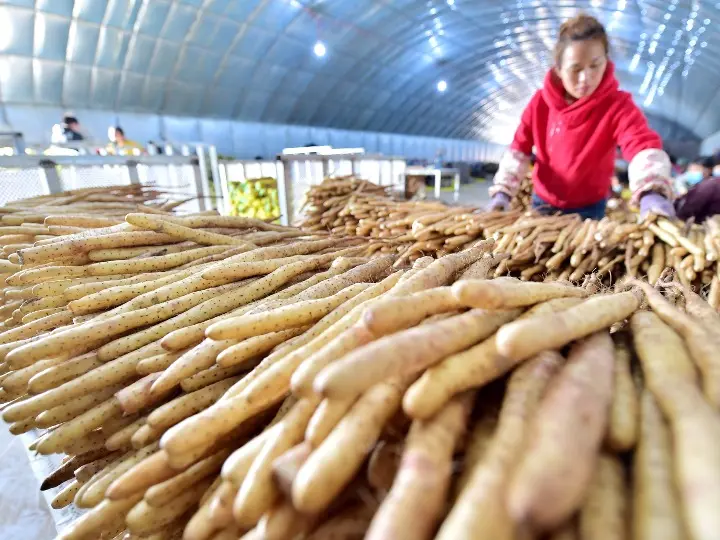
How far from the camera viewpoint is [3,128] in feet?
29.0

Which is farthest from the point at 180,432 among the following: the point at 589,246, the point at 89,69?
the point at 89,69

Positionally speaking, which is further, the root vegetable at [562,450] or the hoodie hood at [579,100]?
the hoodie hood at [579,100]

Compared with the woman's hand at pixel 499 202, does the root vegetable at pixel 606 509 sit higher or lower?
higher

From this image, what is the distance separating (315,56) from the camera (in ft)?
45.9

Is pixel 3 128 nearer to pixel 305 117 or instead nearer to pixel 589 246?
pixel 305 117

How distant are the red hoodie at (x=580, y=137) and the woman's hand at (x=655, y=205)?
302mm

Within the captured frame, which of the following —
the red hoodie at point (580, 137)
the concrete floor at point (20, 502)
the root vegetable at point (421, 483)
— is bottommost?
the concrete floor at point (20, 502)

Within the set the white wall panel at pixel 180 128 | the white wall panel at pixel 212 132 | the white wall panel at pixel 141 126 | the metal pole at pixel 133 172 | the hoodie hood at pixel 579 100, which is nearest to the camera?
the hoodie hood at pixel 579 100

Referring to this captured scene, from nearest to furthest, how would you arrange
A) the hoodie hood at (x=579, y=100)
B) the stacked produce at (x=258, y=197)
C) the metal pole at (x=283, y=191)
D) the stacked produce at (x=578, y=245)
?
1. the stacked produce at (x=578, y=245)
2. the hoodie hood at (x=579, y=100)
3. the metal pole at (x=283, y=191)
4. the stacked produce at (x=258, y=197)

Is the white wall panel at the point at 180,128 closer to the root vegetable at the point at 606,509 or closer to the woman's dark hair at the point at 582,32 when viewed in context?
the woman's dark hair at the point at 582,32

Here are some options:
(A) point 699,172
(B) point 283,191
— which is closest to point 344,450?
(B) point 283,191

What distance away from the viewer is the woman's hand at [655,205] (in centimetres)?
222

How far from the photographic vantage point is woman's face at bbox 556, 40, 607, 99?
7.54ft

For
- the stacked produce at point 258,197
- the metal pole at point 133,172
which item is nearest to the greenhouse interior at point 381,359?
the metal pole at point 133,172
